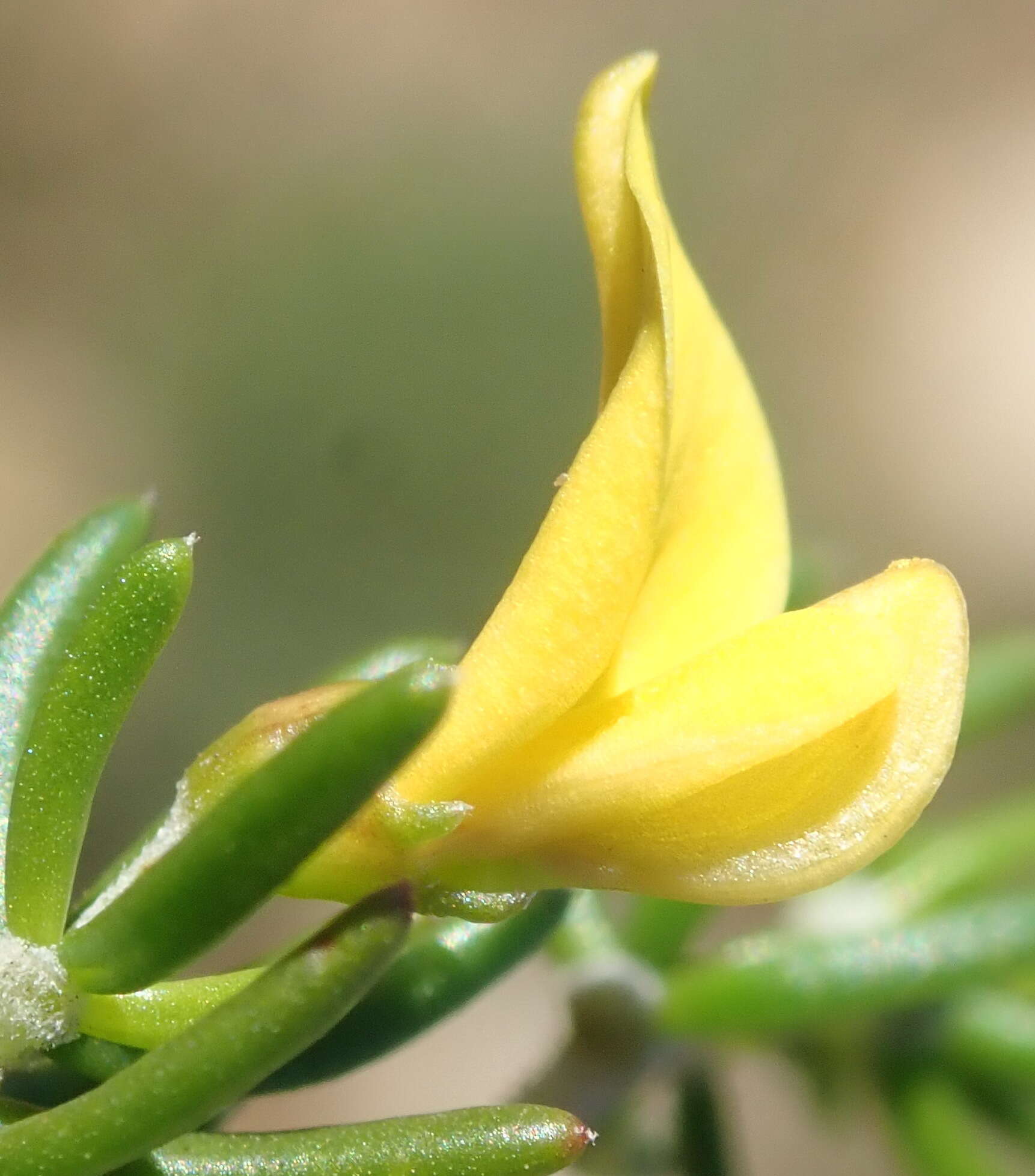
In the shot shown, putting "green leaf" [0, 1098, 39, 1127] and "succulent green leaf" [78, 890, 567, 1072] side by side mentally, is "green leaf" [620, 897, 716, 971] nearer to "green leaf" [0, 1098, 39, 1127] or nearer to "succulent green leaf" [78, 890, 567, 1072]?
"succulent green leaf" [78, 890, 567, 1072]

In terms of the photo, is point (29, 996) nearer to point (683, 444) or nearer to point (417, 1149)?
point (417, 1149)

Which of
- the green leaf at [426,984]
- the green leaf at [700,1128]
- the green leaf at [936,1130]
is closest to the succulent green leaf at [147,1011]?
the green leaf at [426,984]

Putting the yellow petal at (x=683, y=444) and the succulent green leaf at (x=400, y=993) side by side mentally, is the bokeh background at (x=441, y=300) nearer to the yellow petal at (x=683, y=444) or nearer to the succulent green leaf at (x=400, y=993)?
the succulent green leaf at (x=400, y=993)

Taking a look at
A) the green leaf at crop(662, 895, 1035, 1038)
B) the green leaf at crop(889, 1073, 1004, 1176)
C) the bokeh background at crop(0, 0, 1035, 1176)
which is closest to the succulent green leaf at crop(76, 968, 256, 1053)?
the green leaf at crop(662, 895, 1035, 1038)

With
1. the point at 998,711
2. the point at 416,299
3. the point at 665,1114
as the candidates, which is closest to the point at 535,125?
the point at 416,299

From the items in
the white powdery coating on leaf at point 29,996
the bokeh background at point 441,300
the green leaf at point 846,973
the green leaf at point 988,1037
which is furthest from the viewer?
the bokeh background at point 441,300

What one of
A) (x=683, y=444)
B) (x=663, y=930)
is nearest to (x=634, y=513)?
(x=683, y=444)
